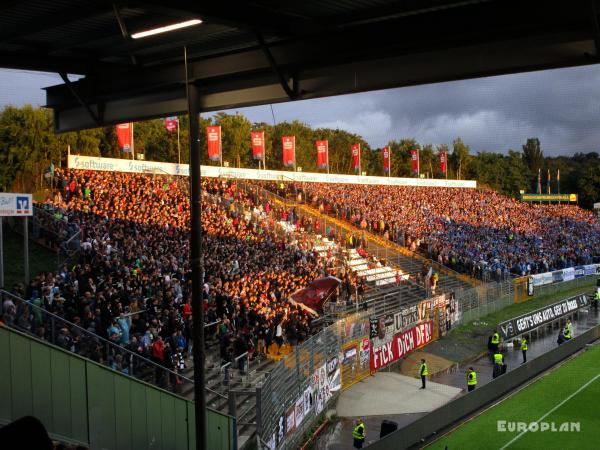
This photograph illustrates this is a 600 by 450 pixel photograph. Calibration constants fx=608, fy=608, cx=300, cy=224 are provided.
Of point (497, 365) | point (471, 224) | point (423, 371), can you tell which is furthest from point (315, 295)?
point (471, 224)

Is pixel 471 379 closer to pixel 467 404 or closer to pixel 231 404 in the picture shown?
pixel 467 404

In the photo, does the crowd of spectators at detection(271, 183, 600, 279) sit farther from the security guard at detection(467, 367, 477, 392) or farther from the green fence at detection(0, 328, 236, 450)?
the green fence at detection(0, 328, 236, 450)

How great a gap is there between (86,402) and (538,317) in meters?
24.9

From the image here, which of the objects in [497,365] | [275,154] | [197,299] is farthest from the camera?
[275,154]

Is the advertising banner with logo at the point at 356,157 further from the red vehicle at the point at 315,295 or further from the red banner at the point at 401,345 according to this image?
the red vehicle at the point at 315,295

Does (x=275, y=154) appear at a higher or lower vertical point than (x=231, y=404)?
higher

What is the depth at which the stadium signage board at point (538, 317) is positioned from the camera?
27.1 meters

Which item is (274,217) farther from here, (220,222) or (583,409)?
(583,409)

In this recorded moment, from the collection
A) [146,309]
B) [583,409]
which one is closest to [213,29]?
[146,309]

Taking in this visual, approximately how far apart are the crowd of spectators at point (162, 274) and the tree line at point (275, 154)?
3919mm

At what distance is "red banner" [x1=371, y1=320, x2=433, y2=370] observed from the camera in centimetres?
2188

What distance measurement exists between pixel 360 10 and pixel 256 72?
1849 mm

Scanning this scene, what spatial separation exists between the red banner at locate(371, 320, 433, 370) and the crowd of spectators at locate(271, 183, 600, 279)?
33.1ft

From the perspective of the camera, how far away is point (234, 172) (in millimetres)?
38875
